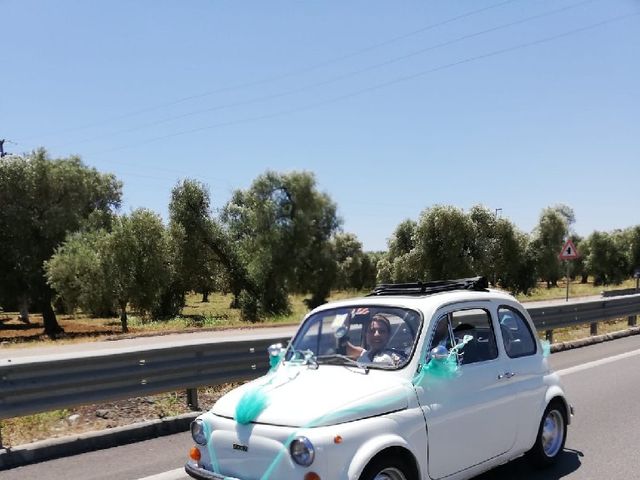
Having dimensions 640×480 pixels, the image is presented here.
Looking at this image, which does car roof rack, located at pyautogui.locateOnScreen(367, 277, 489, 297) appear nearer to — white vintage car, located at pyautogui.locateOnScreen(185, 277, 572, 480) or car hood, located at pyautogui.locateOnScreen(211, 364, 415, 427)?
white vintage car, located at pyautogui.locateOnScreen(185, 277, 572, 480)

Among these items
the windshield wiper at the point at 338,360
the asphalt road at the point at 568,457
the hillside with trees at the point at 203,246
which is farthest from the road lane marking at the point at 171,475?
the hillside with trees at the point at 203,246

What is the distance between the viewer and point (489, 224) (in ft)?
164

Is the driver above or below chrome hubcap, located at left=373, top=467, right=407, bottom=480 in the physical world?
above

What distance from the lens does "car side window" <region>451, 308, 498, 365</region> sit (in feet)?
15.9

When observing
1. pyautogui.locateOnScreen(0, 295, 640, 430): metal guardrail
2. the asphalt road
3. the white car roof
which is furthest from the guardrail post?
the white car roof

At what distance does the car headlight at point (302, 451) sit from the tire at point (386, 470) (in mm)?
375

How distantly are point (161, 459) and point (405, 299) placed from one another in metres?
3.02

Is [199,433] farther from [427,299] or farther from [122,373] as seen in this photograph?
[122,373]

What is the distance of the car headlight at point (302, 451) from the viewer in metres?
3.52

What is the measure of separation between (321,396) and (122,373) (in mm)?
3840

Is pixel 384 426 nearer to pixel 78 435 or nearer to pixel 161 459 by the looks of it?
pixel 161 459

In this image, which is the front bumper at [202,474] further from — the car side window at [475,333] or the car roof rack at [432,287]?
the car roof rack at [432,287]

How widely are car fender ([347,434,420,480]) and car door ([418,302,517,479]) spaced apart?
1.18 ft

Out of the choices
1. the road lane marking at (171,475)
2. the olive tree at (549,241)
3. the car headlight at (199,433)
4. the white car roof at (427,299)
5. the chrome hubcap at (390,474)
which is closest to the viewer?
the chrome hubcap at (390,474)
